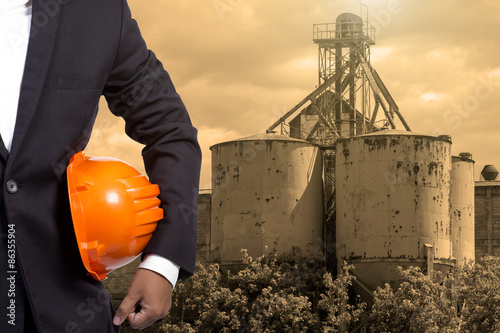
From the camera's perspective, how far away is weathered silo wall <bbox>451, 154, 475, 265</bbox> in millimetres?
33500

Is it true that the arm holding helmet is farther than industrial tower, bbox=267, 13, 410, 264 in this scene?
No

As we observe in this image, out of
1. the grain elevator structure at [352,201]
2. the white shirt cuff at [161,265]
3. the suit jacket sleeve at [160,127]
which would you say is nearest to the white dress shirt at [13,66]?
the white shirt cuff at [161,265]

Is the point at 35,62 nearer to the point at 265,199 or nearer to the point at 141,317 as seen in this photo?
the point at 141,317

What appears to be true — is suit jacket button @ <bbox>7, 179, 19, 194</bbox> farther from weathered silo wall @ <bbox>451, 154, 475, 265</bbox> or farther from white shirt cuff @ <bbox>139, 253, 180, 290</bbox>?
weathered silo wall @ <bbox>451, 154, 475, 265</bbox>

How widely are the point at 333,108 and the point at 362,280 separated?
10228 mm

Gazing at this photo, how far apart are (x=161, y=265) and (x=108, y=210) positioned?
21 cm

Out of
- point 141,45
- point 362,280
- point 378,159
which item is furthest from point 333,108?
point 141,45

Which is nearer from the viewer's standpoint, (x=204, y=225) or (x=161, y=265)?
(x=161, y=265)

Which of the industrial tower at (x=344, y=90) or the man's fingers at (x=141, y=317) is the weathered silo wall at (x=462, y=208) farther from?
the man's fingers at (x=141, y=317)

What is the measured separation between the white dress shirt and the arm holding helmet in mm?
37

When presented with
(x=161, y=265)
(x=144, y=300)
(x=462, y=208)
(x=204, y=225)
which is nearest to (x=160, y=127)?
(x=161, y=265)

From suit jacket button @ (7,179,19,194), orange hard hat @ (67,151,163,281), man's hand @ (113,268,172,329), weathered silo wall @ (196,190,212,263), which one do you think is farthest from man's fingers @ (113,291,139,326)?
weathered silo wall @ (196,190,212,263)

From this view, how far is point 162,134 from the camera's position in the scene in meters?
2.54

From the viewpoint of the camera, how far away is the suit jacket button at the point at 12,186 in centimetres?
213
